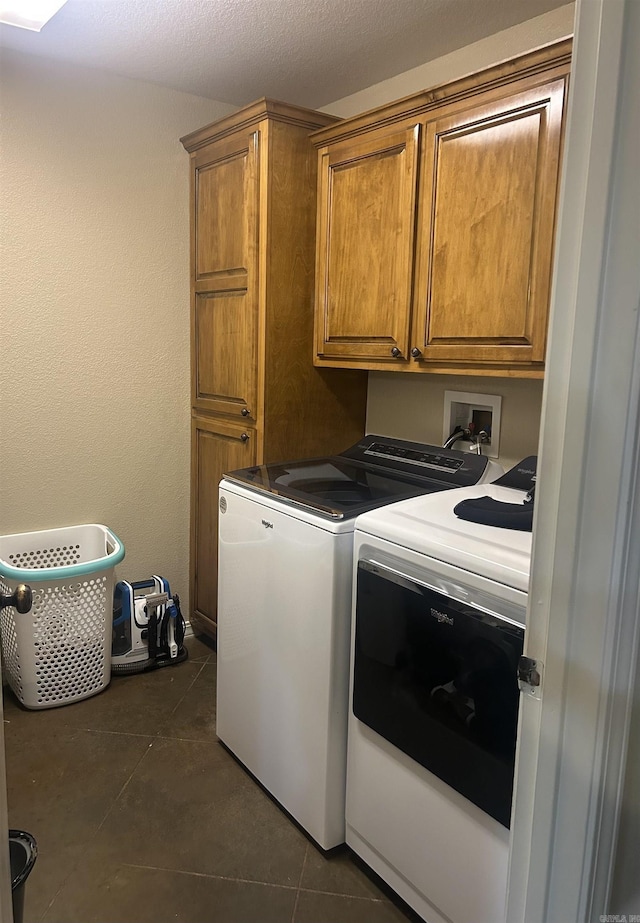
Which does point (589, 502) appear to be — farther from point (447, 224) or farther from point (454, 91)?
point (454, 91)

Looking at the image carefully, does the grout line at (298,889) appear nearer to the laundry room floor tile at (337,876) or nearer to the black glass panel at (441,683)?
the laundry room floor tile at (337,876)

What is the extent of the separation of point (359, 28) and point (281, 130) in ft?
1.32

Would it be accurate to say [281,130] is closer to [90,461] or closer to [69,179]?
[69,179]

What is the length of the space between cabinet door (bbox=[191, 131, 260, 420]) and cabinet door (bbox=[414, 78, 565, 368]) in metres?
0.71

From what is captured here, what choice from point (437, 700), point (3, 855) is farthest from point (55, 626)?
point (3, 855)

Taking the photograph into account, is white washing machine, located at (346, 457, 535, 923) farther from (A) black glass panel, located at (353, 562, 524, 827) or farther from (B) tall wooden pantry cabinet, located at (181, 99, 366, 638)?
(B) tall wooden pantry cabinet, located at (181, 99, 366, 638)

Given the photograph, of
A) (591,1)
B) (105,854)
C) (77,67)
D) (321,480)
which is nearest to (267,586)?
(321,480)

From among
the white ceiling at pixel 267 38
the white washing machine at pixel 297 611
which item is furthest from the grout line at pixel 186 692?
the white ceiling at pixel 267 38

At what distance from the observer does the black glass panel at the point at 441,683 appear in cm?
127

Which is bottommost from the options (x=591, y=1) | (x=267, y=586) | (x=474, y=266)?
(x=267, y=586)

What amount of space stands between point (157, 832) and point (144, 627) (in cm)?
97

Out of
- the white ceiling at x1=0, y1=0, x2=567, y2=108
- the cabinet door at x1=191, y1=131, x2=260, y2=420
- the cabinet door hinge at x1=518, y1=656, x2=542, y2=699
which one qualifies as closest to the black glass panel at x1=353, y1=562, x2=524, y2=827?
the cabinet door hinge at x1=518, y1=656, x2=542, y2=699

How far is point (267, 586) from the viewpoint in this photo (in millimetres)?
1896

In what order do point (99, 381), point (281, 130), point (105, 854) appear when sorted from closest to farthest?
point (105, 854), point (281, 130), point (99, 381)
